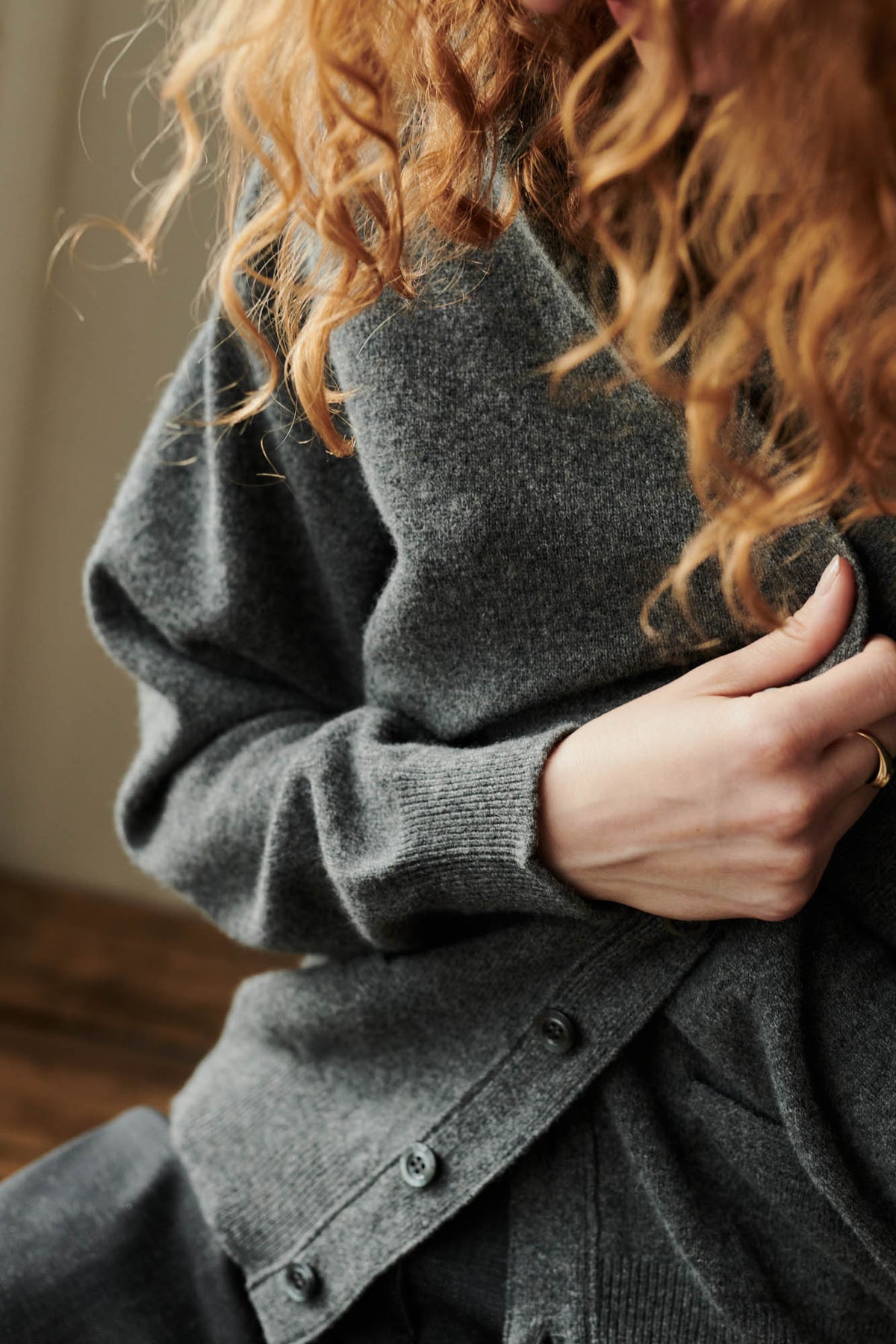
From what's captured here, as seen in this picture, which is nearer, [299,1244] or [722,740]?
[722,740]

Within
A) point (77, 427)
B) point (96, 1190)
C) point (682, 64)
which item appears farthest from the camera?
point (77, 427)

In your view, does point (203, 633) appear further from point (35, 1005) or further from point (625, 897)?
point (35, 1005)

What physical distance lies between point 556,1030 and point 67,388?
130 cm

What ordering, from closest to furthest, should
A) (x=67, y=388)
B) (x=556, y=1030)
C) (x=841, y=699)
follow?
1. (x=841, y=699)
2. (x=556, y=1030)
3. (x=67, y=388)

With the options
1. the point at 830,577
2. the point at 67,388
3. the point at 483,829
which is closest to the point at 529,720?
the point at 483,829

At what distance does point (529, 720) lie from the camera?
2.39ft

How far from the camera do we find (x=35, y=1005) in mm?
1554

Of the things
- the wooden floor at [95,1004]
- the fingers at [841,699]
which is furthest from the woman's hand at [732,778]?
the wooden floor at [95,1004]

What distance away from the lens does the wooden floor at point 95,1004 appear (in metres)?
1.41

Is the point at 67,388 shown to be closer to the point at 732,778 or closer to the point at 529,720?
the point at 529,720

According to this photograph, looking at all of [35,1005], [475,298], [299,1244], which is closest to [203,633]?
[475,298]

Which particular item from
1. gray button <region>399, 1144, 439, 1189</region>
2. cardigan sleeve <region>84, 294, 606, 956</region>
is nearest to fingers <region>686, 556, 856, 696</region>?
cardigan sleeve <region>84, 294, 606, 956</region>

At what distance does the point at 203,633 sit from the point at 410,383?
228 mm

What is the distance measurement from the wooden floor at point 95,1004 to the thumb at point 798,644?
41.7 inches
